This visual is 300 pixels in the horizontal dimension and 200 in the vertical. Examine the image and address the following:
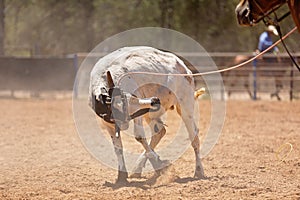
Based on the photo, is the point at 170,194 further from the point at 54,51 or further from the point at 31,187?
the point at 54,51

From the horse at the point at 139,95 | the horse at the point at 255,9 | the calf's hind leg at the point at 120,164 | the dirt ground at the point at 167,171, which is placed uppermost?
the horse at the point at 255,9

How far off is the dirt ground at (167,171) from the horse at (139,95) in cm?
44

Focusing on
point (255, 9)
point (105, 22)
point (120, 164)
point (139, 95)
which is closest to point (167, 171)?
point (120, 164)

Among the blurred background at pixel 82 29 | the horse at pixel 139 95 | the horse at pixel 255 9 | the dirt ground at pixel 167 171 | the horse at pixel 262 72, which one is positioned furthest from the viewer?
the blurred background at pixel 82 29

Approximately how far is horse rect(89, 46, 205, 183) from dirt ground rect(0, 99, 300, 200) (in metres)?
0.44

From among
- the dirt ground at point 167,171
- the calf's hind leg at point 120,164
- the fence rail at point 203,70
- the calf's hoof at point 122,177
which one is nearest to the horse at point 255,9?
the dirt ground at point 167,171

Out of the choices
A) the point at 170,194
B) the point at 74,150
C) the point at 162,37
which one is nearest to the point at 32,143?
the point at 74,150

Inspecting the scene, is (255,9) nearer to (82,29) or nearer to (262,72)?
(262,72)

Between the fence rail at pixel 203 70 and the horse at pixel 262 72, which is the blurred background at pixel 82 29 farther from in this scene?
the horse at pixel 262 72

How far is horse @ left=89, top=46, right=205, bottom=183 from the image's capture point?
6.33 meters

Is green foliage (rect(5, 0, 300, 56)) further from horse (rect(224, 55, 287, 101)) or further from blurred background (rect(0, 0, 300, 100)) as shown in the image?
horse (rect(224, 55, 287, 101))

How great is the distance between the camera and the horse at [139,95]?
6328 mm

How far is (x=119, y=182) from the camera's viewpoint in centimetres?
680

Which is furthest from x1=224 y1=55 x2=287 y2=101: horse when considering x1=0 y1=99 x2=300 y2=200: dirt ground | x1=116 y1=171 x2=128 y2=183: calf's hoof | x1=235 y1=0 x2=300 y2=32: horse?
x1=235 y1=0 x2=300 y2=32: horse
